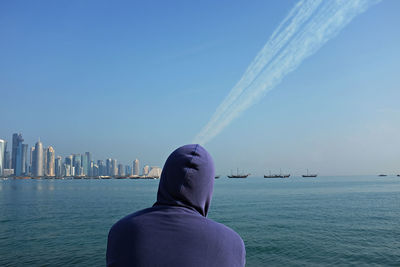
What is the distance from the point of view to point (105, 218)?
94.2 ft

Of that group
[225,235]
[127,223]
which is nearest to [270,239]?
[225,235]

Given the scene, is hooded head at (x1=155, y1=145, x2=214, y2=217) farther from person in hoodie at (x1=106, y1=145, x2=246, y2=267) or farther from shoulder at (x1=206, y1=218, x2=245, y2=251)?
shoulder at (x1=206, y1=218, x2=245, y2=251)

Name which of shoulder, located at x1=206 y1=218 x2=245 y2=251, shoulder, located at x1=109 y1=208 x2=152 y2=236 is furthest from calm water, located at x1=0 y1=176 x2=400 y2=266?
shoulder, located at x1=109 y1=208 x2=152 y2=236

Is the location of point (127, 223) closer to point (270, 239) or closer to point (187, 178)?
point (187, 178)

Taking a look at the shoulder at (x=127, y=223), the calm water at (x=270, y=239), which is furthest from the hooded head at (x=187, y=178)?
the calm water at (x=270, y=239)

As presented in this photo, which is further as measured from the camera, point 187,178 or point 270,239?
point 270,239

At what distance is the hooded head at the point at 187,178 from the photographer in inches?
65.7

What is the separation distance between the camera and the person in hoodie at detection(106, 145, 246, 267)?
150cm

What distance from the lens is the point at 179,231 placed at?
154 cm

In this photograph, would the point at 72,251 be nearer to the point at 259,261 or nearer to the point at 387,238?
the point at 259,261

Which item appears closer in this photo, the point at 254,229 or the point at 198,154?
the point at 198,154

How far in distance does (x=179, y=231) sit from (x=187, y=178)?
28cm

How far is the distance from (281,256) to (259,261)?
5.02 ft

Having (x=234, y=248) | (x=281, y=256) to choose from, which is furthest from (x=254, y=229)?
(x=234, y=248)
